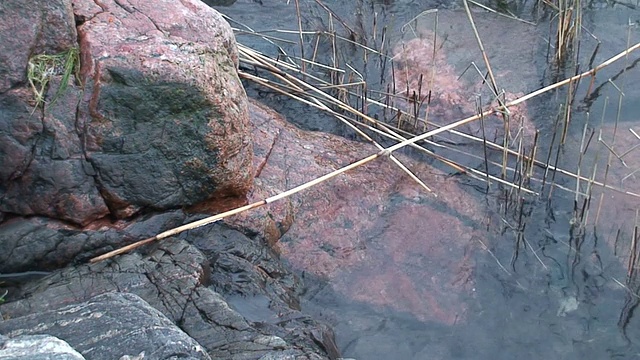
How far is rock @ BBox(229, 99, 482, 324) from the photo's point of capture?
4750mm

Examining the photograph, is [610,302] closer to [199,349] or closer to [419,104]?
[419,104]

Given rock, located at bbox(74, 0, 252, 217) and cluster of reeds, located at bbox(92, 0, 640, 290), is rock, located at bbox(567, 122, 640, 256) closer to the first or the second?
cluster of reeds, located at bbox(92, 0, 640, 290)

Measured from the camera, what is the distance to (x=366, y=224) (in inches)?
200

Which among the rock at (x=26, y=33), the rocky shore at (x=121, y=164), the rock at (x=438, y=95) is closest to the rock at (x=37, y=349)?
the rocky shore at (x=121, y=164)

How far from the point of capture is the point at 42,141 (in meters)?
4.26

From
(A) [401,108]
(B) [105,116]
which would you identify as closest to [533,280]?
(A) [401,108]

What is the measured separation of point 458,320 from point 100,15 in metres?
2.44

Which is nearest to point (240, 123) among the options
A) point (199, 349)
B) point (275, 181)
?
point (275, 181)

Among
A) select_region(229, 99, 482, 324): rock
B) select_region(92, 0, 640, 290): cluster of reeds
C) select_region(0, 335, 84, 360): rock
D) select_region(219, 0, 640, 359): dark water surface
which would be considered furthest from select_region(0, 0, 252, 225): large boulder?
select_region(0, 335, 84, 360): rock

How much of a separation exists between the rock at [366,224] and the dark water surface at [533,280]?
0.33 ft

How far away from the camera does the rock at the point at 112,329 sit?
2936 mm

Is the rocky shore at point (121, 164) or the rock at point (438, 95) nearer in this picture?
the rocky shore at point (121, 164)

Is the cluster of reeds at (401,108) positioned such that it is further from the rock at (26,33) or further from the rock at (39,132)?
the rock at (26,33)

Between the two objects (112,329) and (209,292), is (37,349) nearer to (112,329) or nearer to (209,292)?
(112,329)
